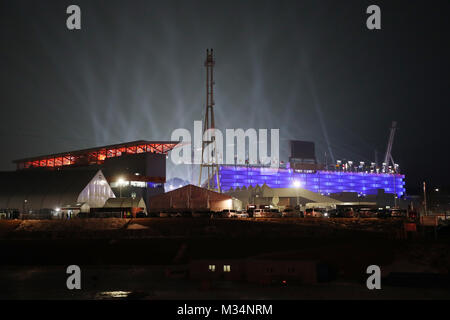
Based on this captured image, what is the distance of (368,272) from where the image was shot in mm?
28625

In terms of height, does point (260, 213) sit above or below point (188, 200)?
below

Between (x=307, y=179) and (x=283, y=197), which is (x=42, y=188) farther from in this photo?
(x=307, y=179)

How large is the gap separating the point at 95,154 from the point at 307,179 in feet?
288

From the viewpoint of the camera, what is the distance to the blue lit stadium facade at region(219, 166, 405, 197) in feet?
500

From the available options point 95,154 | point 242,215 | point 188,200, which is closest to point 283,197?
point 188,200

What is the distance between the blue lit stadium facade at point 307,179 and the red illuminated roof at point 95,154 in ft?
171

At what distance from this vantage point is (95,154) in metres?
107

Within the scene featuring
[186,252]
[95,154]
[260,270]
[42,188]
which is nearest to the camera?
[260,270]

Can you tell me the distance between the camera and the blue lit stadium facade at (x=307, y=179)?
152 metres

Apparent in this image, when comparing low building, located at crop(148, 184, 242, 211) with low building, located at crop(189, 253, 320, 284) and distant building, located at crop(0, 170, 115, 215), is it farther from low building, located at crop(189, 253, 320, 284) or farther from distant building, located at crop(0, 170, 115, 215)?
low building, located at crop(189, 253, 320, 284)
